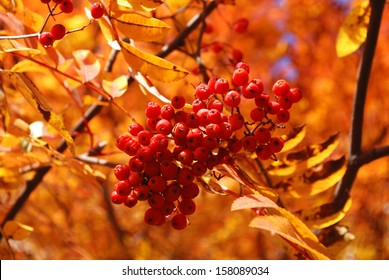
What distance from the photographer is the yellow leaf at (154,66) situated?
136cm

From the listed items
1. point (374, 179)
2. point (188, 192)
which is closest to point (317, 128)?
point (374, 179)

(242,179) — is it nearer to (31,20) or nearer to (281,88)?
(281,88)

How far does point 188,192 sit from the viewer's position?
136cm

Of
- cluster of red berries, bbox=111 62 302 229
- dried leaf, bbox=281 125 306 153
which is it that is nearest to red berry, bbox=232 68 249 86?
A: cluster of red berries, bbox=111 62 302 229

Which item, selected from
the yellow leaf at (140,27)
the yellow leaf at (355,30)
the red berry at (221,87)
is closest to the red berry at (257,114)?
the red berry at (221,87)

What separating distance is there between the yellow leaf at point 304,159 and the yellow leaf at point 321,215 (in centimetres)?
16

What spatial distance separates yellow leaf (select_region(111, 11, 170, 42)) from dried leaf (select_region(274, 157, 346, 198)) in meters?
0.80

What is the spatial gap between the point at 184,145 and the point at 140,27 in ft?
1.22

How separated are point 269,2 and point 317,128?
1.57 metres

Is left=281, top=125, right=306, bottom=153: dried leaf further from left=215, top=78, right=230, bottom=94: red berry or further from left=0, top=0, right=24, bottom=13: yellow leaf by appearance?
left=0, top=0, right=24, bottom=13: yellow leaf

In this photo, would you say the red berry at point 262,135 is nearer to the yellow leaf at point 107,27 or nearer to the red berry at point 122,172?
the red berry at point 122,172

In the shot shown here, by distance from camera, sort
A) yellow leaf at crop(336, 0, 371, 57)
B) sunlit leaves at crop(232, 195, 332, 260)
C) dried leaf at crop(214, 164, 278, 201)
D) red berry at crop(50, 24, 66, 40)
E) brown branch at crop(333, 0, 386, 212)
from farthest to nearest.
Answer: yellow leaf at crop(336, 0, 371, 57) → brown branch at crop(333, 0, 386, 212) → red berry at crop(50, 24, 66, 40) → dried leaf at crop(214, 164, 278, 201) → sunlit leaves at crop(232, 195, 332, 260)

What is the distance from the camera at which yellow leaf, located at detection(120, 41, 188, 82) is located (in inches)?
53.6

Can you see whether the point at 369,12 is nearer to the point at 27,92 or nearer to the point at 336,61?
the point at 27,92
